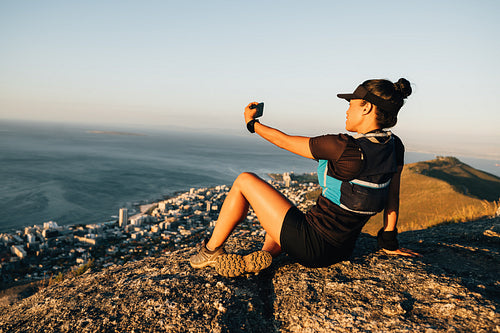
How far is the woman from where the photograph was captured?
1933 mm

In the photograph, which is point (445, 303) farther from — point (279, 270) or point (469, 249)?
point (469, 249)

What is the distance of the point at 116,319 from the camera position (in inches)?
84.0

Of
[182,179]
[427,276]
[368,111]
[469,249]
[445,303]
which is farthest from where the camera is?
[182,179]

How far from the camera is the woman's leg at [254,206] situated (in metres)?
2.34

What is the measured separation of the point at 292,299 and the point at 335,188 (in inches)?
42.4

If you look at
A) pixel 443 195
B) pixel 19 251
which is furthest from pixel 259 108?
pixel 443 195

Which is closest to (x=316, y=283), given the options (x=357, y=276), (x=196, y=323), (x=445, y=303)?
(x=357, y=276)

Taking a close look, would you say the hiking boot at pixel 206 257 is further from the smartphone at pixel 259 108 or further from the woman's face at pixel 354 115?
the woman's face at pixel 354 115

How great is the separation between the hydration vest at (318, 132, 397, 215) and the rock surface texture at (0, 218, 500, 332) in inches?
30.6

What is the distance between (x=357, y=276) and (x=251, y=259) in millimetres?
1071

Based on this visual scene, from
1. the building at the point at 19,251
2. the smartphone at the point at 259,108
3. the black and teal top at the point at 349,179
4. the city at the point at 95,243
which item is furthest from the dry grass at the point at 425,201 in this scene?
the building at the point at 19,251

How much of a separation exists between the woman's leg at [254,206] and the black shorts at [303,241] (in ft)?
0.23

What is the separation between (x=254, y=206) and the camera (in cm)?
243

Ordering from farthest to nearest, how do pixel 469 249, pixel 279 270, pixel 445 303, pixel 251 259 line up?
pixel 469 249 → pixel 279 270 → pixel 251 259 → pixel 445 303
